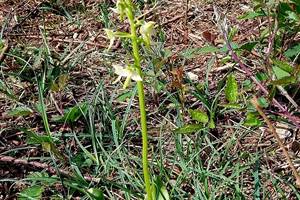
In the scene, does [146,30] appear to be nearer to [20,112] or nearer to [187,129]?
[187,129]

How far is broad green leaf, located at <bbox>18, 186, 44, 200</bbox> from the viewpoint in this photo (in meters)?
1.87

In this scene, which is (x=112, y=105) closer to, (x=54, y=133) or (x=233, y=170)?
(x=54, y=133)

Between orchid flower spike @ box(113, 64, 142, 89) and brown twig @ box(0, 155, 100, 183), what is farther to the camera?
brown twig @ box(0, 155, 100, 183)

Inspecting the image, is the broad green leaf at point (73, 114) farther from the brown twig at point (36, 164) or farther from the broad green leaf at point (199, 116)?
the broad green leaf at point (199, 116)

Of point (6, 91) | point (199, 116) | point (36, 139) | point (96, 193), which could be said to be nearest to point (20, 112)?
point (6, 91)

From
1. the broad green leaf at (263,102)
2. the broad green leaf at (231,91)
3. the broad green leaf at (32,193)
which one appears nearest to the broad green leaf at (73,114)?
the broad green leaf at (32,193)

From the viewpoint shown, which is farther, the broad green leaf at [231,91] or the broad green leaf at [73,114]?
the broad green leaf at [73,114]

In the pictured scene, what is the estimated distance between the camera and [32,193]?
1883 mm

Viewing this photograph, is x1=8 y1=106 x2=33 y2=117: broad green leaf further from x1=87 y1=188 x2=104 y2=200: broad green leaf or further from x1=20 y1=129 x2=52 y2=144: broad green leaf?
x1=87 y1=188 x2=104 y2=200: broad green leaf

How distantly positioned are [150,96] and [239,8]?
33.2 inches

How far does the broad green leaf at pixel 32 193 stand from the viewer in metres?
1.87

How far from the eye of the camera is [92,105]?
7.02 ft

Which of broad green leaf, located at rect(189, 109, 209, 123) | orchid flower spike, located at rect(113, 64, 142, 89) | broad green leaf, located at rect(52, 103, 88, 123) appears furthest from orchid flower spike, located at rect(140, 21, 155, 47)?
broad green leaf, located at rect(52, 103, 88, 123)

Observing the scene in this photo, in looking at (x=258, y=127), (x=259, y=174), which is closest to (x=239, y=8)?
(x=258, y=127)
